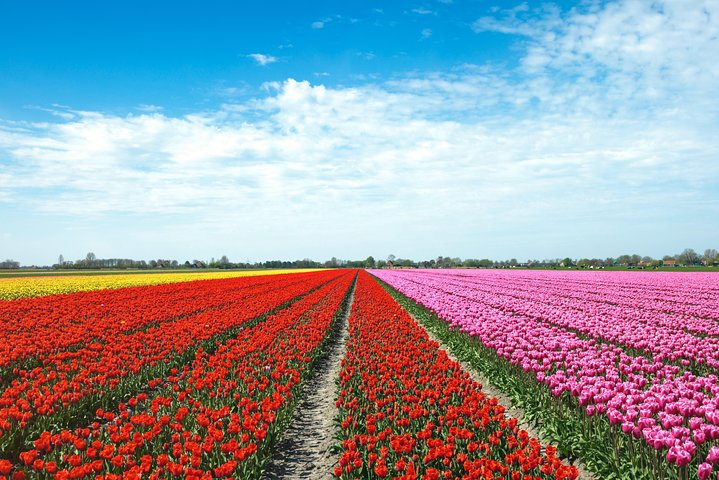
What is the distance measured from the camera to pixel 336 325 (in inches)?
725

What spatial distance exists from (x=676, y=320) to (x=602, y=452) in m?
11.6

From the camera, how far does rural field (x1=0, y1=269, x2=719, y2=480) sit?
4.79 metres

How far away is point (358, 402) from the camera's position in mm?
7301

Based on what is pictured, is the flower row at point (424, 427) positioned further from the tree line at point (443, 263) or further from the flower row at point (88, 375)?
the tree line at point (443, 263)

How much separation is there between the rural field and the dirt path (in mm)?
33

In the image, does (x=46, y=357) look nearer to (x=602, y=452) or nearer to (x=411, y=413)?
(x=411, y=413)

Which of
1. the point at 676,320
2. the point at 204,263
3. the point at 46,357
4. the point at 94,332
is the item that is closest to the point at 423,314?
the point at 676,320

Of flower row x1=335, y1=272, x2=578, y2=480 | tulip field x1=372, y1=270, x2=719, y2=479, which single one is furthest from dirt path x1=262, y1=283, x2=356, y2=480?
tulip field x1=372, y1=270, x2=719, y2=479

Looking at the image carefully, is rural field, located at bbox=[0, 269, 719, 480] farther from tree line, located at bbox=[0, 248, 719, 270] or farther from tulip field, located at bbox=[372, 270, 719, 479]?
tree line, located at bbox=[0, 248, 719, 270]

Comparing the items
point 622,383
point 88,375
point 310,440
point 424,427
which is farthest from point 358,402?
point 88,375

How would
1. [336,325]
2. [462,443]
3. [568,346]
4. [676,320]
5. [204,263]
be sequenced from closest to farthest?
[462,443], [568,346], [676,320], [336,325], [204,263]

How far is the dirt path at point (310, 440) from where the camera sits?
5.92m

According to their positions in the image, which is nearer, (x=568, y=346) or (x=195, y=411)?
(x=195, y=411)

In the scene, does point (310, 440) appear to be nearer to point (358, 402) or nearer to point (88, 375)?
point (358, 402)
